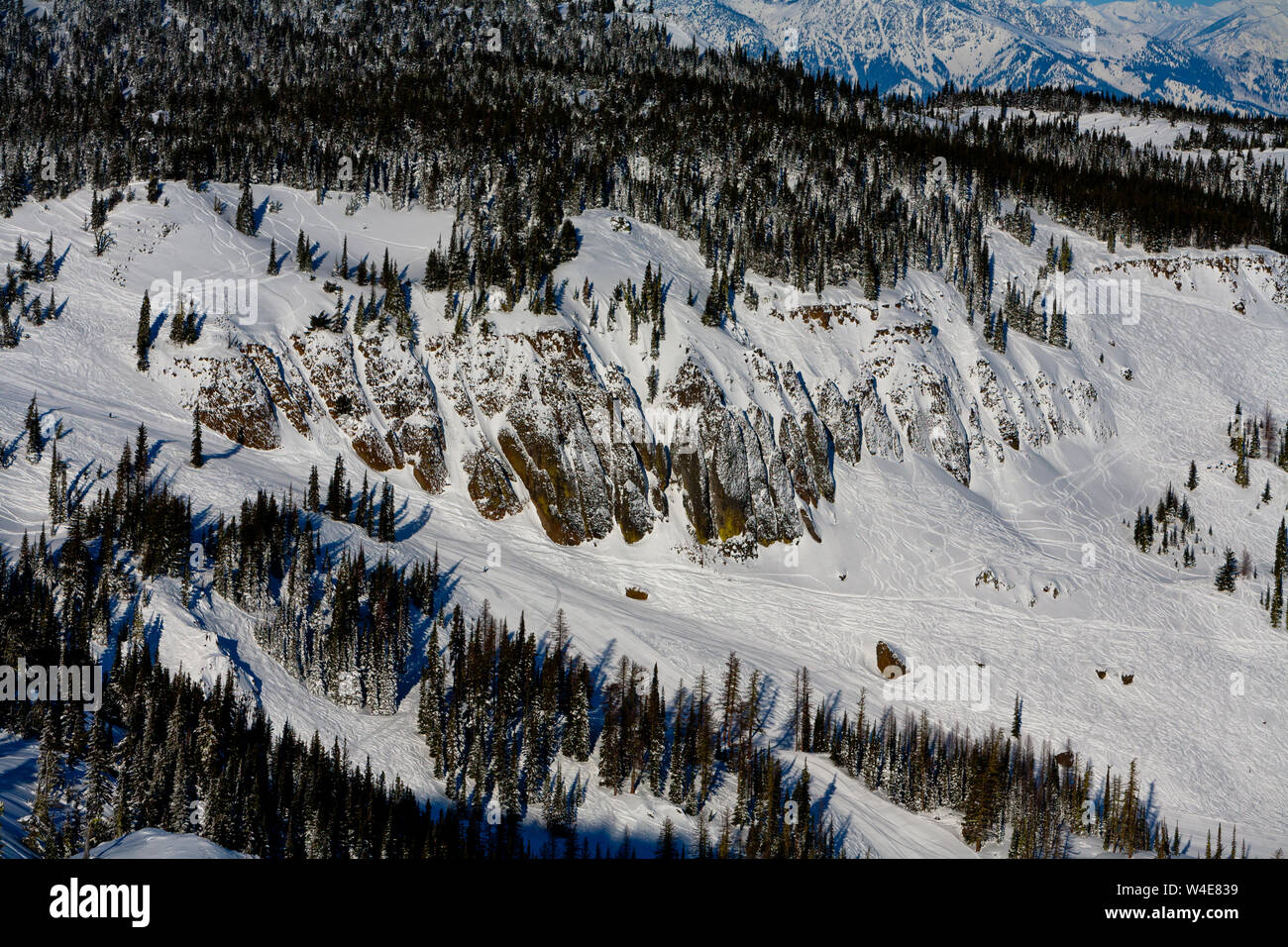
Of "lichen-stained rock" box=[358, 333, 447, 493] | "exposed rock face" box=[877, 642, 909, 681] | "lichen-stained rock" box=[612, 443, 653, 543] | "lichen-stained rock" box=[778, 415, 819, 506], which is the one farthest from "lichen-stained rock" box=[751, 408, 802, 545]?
"lichen-stained rock" box=[358, 333, 447, 493]

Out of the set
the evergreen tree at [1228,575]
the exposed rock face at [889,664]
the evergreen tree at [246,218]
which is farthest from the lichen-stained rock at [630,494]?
the evergreen tree at [1228,575]

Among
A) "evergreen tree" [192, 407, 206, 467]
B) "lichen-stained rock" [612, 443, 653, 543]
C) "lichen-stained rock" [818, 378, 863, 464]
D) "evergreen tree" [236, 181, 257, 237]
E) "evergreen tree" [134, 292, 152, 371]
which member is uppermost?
"evergreen tree" [236, 181, 257, 237]

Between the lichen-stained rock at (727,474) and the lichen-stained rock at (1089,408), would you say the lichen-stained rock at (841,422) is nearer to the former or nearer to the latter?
the lichen-stained rock at (727,474)

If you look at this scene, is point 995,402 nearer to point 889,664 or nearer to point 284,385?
point 889,664

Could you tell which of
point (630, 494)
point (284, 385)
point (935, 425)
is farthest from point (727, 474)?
point (284, 385)

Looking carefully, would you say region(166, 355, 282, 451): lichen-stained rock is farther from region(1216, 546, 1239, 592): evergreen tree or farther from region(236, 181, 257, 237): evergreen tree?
region(1216, 546, 1239, 592): evergreen tree

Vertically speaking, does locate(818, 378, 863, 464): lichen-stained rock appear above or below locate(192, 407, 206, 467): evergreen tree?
above

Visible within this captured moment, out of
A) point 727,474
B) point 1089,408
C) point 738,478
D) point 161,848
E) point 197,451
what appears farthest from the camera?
point 1089,408
